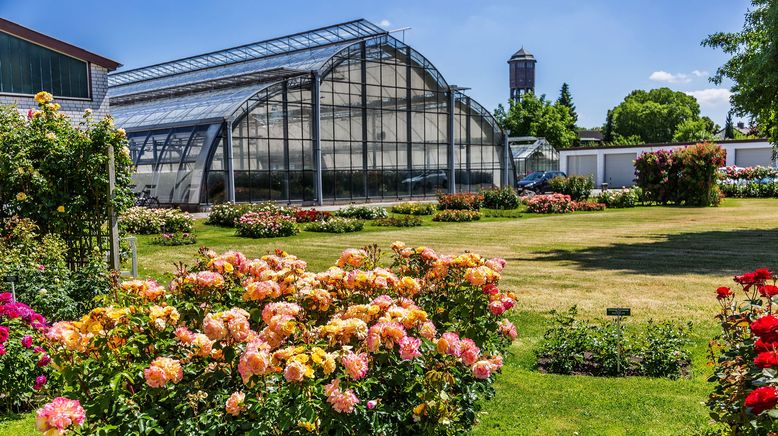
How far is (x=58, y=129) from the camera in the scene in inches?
374

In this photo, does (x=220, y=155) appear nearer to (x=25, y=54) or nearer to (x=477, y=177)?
(x=25, y=54)

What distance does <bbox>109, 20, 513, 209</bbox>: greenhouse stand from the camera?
27688 millimetres

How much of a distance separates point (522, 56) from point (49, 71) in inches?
4414

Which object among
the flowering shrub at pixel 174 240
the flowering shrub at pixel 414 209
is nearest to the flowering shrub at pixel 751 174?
the flowering shrub at pixel 414 209

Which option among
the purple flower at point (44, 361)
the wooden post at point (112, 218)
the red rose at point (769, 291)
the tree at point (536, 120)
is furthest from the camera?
the tree at point (536, 120)

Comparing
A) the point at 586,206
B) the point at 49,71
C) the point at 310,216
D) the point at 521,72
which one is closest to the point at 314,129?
the point at 310,216

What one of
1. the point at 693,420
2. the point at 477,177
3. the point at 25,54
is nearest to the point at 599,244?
the point at 693,420

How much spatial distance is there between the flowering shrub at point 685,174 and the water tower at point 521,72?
91.2 meters

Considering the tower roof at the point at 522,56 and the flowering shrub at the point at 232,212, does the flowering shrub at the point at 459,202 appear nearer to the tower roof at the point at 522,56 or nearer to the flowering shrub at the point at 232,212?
the flowering shrub at the point at 232,212

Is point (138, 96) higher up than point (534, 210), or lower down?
higher up

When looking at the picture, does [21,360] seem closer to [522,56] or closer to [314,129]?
[314,129]

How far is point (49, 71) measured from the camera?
57.0 feet

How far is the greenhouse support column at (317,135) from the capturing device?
3019 centimetres

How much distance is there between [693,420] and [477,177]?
32417mm
